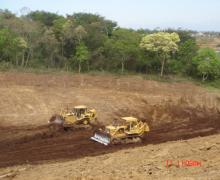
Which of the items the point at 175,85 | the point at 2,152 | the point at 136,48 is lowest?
the point at 2,152

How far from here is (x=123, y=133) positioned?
22062 millimetres

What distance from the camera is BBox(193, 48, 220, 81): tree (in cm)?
4084

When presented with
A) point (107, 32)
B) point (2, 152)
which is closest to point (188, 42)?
point (107, 32)

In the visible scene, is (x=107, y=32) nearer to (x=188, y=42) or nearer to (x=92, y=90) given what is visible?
(x=188, y=42)

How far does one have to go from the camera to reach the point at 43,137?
902 inches

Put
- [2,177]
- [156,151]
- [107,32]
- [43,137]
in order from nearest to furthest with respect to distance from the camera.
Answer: [2,177]
[156,151]
[43,137]
[107,32]

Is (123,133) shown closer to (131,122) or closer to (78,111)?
(131,122)

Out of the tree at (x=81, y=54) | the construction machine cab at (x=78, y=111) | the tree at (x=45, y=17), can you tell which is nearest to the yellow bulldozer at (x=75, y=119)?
the construction machine cab at (x=78, y=111)

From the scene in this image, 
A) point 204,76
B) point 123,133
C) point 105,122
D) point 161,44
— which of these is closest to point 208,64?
point 204,76

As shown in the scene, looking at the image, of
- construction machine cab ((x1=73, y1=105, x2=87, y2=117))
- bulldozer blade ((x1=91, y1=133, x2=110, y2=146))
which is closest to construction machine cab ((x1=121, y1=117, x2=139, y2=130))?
bulldozer blade ((x1=91, y1=133, x2=110, y2=146))

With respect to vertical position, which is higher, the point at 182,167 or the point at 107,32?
the point at 107,32

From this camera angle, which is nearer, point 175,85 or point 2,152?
point 2,152

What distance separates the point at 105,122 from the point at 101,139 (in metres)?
5.34

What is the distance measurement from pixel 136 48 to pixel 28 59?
11494 millimetres
